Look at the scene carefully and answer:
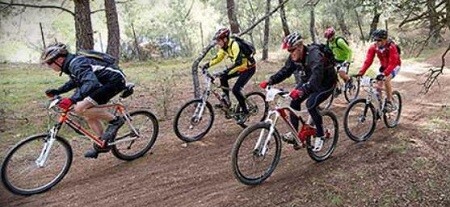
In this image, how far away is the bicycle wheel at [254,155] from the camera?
16.9ft

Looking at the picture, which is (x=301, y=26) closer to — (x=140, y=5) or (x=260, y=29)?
(x=260, y=29)

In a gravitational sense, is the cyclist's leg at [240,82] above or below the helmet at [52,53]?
below

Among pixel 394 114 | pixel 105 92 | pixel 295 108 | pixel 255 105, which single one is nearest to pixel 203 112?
pixel 255 105

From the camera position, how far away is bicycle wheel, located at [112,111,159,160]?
623 centimetres

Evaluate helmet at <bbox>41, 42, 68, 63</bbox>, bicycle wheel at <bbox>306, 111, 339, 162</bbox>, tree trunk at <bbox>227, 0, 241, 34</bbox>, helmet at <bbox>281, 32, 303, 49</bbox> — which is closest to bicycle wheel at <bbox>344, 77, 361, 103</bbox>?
bicycle wheel at <bbox>306, 111, 339, 162</bbox>

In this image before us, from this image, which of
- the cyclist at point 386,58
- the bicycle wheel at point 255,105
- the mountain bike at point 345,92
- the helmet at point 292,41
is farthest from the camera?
the mountain bike at point 345,92

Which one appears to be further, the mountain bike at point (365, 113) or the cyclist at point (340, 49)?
the cyclist at point (340, 49)

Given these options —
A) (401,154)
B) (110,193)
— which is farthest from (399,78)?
(110,193)

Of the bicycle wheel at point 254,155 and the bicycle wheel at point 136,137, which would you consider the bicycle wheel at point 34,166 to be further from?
the bicycle wheel at point 254,155

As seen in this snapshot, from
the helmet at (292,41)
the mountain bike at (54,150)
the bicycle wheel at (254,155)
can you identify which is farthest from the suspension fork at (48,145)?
the helmet at (292,41)

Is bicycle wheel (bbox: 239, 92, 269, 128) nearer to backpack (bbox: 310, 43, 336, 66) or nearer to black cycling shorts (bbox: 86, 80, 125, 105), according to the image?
backpack (bbox: 310, 43, 336, 66)

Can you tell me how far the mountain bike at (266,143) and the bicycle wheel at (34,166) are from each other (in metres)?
Result: 2.18

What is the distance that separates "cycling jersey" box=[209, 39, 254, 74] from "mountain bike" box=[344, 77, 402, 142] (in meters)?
1.80

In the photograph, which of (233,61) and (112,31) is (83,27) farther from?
(233,61)
